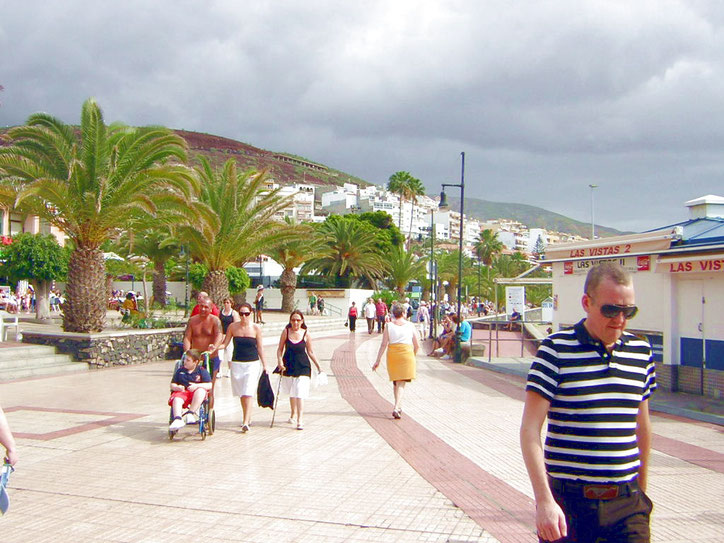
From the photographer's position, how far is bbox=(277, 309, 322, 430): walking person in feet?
27.8

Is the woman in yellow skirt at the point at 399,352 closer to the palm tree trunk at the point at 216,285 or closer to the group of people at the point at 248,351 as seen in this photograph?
the group of people at the point at 248,351

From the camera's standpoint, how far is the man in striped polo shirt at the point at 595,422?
2561 millimetres

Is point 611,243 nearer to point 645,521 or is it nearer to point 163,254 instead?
point 645,521

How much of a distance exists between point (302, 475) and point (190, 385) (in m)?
2.26

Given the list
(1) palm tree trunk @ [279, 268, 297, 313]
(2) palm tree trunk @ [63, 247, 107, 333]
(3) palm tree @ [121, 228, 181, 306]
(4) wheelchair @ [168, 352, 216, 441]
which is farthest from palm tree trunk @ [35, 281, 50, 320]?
(4) wheelchair @ [168, 352, 216, 441]

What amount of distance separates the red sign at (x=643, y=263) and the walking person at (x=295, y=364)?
7538mm

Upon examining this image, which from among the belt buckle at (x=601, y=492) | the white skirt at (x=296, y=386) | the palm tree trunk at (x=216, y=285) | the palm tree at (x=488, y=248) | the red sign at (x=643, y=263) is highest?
the palm tree at (x=488, y=248)

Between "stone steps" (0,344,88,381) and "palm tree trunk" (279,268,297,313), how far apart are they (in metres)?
24.6

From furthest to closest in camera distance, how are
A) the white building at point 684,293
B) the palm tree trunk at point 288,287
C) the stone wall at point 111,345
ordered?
the palm tree trunk at point 288,287, the stone wall at point 111,345, the white building at point 684,293

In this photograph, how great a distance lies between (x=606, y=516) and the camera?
254cm

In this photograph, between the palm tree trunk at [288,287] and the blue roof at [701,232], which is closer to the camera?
the blue roof at [701,232]

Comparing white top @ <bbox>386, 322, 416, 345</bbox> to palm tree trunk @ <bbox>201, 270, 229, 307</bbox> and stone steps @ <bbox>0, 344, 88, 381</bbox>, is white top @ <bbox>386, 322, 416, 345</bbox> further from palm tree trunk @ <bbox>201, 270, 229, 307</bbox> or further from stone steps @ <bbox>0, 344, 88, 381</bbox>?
palm tree trunk @ <bbox>201, 270, 229, 307</bbox>

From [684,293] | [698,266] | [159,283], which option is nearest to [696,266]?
[698,266]

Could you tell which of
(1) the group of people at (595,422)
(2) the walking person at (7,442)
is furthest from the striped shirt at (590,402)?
(2) the walking person at (7,442)
